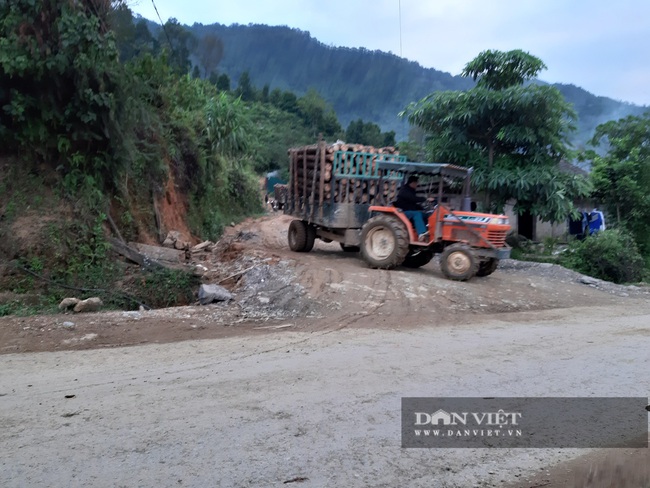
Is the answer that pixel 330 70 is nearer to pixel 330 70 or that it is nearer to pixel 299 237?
pixel 330 70

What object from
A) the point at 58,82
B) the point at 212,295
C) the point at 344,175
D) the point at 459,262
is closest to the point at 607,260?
the point at 459,262

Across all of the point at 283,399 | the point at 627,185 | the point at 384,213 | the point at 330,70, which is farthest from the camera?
the point at 330,70

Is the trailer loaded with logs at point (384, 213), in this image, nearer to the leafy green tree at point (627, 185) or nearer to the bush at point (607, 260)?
the bush at point (607, 260)

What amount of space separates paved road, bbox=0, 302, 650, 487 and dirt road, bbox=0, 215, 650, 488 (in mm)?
20

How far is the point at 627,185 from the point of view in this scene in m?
20.6

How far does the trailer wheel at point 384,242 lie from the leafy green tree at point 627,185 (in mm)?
12000

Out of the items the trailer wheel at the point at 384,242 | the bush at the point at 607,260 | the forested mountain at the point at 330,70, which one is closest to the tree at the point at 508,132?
the bush at the point at 607,260

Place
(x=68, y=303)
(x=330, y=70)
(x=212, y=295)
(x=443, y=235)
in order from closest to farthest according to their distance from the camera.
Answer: (x=68, y=303)
(x=212, y=295)
(x=443, y=235)
(x=330, y=70)

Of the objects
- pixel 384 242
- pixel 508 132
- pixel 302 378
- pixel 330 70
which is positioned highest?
pixel 330 70

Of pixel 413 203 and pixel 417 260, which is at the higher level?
pixel 413 203

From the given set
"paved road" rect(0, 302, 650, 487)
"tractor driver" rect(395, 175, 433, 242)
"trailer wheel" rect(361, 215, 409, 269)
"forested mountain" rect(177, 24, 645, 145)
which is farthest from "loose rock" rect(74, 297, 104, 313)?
"forested mountain" rect(177, 24, 645, 145)

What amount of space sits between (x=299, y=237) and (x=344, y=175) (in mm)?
2532

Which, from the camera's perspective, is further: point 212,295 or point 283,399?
point 212,295

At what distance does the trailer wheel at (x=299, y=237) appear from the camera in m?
15.7
